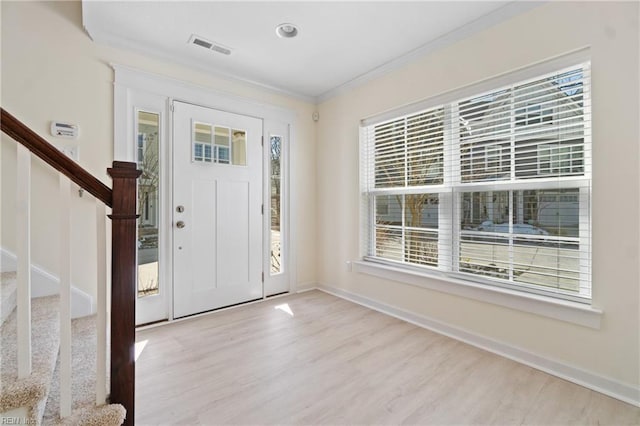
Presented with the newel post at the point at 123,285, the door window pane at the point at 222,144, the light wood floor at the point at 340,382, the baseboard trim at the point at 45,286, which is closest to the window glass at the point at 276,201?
the door window pane at the point at 222,144

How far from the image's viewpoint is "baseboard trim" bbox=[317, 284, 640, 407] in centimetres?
179

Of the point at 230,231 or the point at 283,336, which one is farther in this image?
the point at 230,231

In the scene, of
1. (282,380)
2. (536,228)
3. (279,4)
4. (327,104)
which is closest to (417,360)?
(282,380)

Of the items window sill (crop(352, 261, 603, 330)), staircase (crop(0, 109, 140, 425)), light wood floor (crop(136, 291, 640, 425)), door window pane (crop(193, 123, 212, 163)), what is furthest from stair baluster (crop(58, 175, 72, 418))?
window sill (crop(352, 261, 603, 330))

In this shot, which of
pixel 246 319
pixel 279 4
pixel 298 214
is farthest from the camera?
pixel 298 214

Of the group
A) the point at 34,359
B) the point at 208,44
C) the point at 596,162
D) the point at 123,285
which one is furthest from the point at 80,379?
the point at 596,162

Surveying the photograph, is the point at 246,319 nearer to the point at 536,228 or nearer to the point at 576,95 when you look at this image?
the point at 536,228

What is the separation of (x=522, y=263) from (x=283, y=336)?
200 cm

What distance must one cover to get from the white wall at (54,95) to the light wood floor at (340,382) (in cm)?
112

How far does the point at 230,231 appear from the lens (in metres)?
3.34

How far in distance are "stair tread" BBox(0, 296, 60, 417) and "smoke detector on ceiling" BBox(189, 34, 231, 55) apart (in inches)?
92.1

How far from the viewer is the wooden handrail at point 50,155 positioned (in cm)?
104

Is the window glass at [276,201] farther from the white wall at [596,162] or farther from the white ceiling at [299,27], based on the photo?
the white wall at [596,162]

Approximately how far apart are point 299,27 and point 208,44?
879 millimetres
